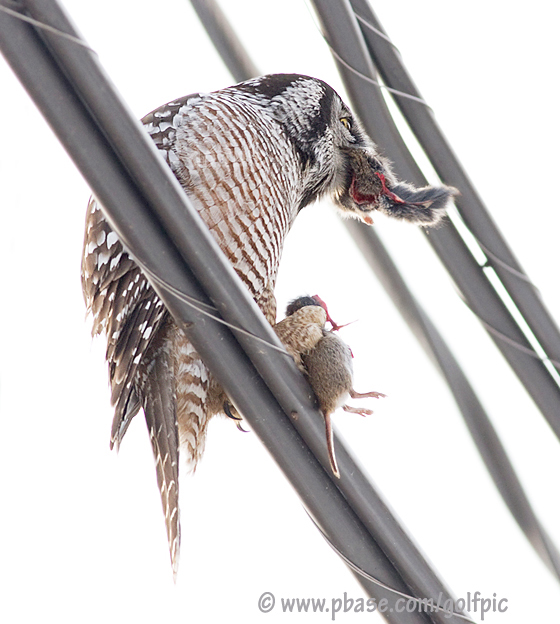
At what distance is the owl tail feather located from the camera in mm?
984

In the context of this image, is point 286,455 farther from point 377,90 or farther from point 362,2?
point 362,2

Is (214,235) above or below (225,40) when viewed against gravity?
below

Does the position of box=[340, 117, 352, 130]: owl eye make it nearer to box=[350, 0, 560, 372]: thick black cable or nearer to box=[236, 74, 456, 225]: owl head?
box=[236, 74, 456, 225]: owl head

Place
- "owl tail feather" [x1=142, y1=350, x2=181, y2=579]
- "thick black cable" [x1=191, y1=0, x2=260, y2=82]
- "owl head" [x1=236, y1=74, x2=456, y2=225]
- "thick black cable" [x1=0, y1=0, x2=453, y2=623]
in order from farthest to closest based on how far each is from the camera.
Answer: "thick black cable" [x1=191, y1=0, x2=260, y2=82] < "owl head" [x1=236, y1=74, x2=456, y2=225] < "owl tail feather" [x1=142, y1=350, x2=181, y2=579] < "thick black cable" [x1=0, y1=0, x2=453, y2=623]

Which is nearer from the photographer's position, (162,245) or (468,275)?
(162,245)

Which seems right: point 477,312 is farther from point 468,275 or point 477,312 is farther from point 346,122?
point 346,122

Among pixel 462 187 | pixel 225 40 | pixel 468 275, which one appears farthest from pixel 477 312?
pixel 225 40

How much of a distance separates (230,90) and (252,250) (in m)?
0.38

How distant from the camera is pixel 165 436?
1.00 meters

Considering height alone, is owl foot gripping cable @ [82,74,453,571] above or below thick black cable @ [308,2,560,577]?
above

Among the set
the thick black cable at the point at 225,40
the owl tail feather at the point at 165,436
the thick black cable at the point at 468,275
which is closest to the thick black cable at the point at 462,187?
the thick black cable at the point at 468,275

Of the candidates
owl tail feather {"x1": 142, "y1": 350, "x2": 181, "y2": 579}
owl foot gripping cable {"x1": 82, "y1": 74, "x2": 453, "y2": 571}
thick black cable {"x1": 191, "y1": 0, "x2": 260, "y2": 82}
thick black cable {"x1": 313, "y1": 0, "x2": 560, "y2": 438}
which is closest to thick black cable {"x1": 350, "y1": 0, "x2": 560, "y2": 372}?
thick black cable {"x1": 313, "y1": 0, "x2": 560, "y2": 438}

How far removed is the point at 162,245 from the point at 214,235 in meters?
0.41

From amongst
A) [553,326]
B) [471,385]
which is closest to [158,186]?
[553,326]
